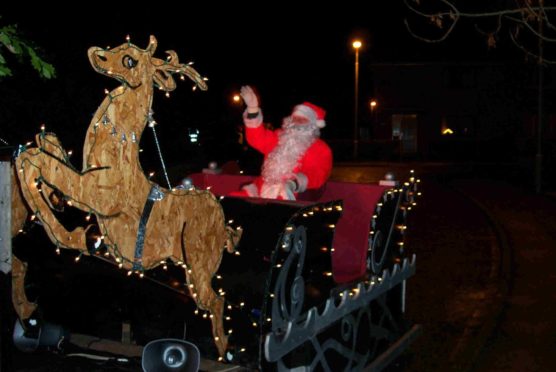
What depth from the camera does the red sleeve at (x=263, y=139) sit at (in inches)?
222

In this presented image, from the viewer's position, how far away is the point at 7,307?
7.71 feet

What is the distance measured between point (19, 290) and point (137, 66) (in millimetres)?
1196

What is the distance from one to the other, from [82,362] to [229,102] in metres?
17.9

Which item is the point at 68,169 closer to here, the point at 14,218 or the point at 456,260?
the point at 14,218

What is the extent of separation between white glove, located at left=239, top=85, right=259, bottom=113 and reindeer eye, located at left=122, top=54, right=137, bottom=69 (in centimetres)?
198

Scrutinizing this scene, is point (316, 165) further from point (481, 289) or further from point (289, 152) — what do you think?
point (481, 289)

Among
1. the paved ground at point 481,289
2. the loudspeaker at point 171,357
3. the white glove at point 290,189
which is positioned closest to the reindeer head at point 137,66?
the loudspeaker at point 171,357

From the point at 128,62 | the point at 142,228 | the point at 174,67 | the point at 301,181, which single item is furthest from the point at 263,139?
the point at 128,62

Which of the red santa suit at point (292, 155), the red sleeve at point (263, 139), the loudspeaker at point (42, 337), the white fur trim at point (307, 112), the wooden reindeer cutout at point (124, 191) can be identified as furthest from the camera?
the white fur trim at point (307, 112)

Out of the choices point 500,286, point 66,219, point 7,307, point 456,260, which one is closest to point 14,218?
point 66,219

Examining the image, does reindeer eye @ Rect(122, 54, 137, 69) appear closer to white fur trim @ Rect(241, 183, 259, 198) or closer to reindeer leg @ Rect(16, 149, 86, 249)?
reindeer leg @ Rect(16, 149, 86, 249)

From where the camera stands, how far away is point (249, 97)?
5.03 metres

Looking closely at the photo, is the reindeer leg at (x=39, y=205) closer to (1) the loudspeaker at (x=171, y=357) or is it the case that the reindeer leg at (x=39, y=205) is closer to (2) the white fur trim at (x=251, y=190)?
(1) the loudspeaker at (x=171, y=357)

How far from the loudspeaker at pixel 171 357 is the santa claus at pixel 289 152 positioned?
1855mm
